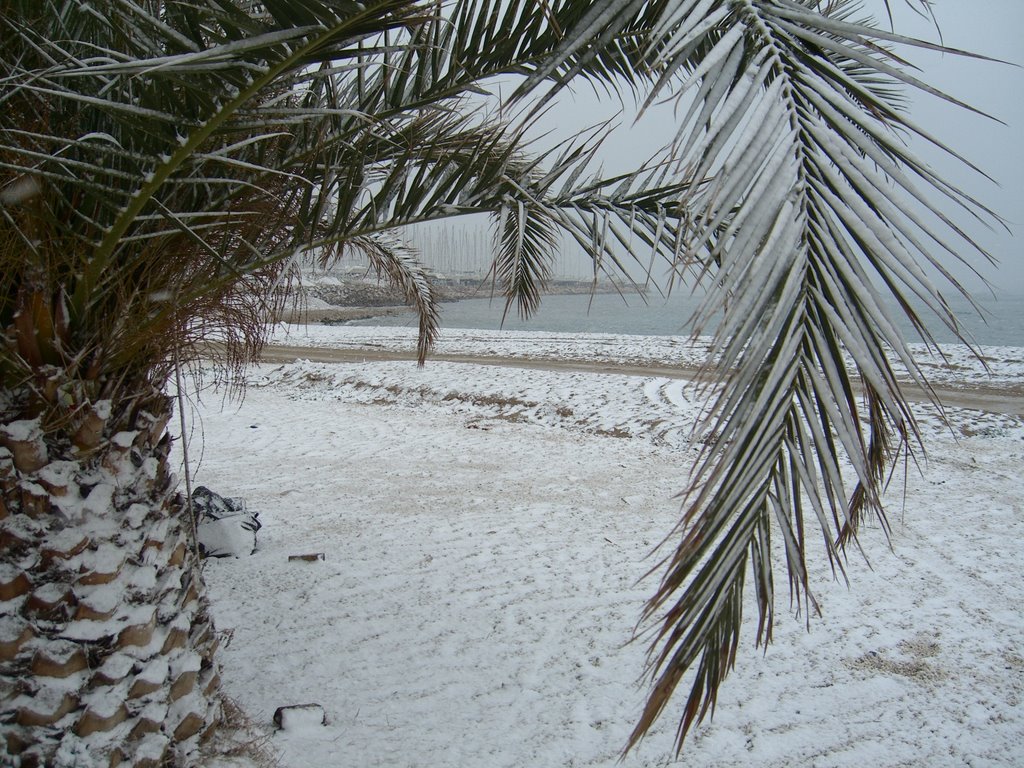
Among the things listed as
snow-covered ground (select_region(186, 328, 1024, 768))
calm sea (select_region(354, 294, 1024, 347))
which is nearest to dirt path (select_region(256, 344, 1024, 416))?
calm sea (select_region(354, 294, 1024, 347))

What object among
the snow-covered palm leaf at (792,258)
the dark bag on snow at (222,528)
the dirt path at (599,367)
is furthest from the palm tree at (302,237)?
the dirt path at (599,367)

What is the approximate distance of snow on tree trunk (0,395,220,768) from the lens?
1.92 m

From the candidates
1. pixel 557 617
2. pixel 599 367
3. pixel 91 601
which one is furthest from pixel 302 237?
pixel 599 367

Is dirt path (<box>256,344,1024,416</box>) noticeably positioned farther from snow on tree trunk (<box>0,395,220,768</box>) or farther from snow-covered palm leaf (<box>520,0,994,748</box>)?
snow-covered palm leaf (<box>520,0,994,748</box>)

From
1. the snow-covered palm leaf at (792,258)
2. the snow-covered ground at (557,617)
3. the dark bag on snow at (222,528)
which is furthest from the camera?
the dark bag on snow at (222,528)

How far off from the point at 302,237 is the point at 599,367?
11645mm

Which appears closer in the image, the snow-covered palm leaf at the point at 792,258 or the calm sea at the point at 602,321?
the snow-covered palm leaf at the point at 792,258

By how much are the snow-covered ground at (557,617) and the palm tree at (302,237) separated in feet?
3.21

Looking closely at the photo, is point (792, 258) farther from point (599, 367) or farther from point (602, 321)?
point (602, 321)

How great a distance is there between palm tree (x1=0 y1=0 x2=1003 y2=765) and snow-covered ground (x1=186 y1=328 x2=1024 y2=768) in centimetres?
98

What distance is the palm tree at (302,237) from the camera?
106 centimetres

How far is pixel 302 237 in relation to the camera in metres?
2.33

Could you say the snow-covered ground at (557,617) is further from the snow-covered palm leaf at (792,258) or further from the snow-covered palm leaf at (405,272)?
the snow-covered palm leaf at (792,258)

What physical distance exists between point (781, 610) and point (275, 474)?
494 cm
